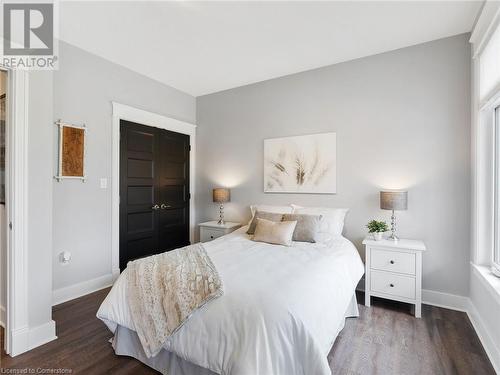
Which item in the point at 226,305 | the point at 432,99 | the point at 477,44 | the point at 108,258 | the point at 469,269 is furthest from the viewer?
the point at 108,258

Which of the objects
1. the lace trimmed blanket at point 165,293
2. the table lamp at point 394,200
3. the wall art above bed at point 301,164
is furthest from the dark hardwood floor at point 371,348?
the wall art above bed at point 301,164

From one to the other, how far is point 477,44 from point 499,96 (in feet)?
2.66

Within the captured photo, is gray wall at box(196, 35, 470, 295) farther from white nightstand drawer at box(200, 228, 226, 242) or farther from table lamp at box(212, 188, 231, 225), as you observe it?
white nightstand drawer at box(200, 228, 226, 242)

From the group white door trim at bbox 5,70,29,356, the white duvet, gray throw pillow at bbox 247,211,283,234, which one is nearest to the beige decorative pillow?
gray throw pillow at bbox 247,211,283,234

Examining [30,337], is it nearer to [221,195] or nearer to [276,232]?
[276,232]

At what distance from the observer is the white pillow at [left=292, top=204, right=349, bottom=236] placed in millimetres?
3012

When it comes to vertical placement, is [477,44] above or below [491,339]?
above

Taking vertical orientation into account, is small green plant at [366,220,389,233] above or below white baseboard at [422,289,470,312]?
above

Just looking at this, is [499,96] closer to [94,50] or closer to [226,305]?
[226,305]

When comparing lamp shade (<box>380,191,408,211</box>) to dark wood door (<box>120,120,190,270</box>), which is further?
dark wood door (<box>120,120,190,270</box>)

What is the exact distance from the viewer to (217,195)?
156 inches

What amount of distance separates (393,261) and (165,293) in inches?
86.6

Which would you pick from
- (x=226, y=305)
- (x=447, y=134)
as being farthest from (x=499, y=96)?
(x=226, y=305)
